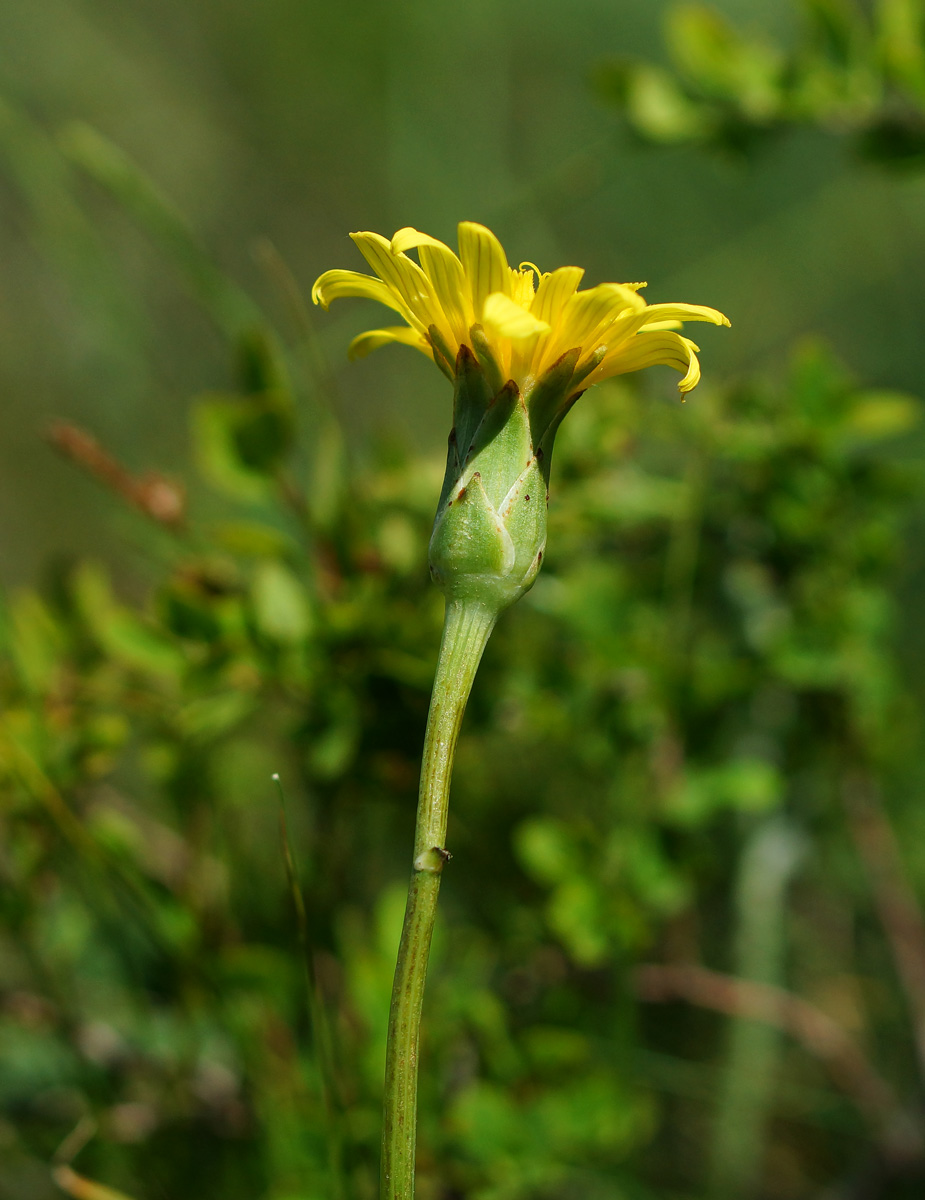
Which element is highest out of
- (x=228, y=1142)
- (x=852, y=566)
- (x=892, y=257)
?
(x=892, y=257)

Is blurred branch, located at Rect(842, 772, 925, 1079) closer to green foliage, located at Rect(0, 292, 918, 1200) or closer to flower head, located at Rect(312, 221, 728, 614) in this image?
green foliage, located at Rect(0, 292, 918, 1200)

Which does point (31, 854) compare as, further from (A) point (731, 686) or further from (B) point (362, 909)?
(A) point (731, 686)

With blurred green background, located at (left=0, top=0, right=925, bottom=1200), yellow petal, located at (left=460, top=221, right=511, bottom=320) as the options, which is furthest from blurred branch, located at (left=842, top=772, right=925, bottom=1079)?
yellow petal, located at (left=460, top=221, right=511, bottom=320)

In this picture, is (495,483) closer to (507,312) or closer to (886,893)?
(507,312)

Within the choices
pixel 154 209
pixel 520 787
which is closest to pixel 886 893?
pixel 520 787

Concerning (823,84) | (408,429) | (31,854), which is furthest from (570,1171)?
(408,429)

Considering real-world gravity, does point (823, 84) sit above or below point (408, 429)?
above

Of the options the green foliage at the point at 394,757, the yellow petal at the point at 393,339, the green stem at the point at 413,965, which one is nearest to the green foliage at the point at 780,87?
the green foliage at the point at 394,757

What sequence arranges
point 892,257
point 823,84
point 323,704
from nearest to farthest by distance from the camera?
1. point 323,704
2. point 823,84
3. point 892,257
